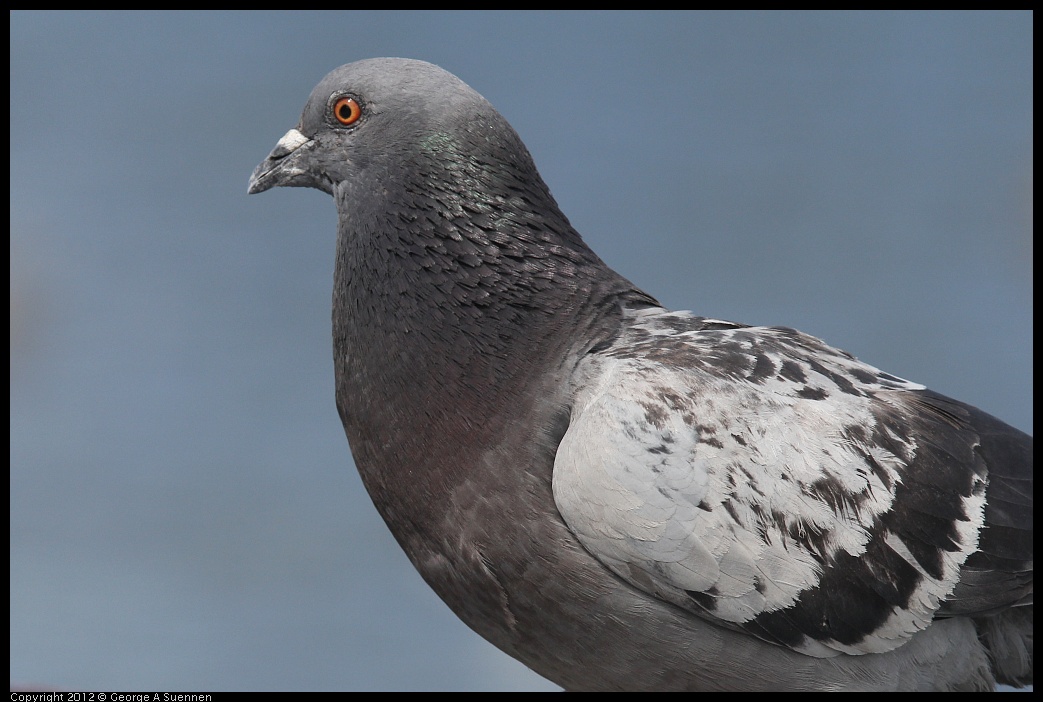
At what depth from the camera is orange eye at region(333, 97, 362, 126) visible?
12.0 feet

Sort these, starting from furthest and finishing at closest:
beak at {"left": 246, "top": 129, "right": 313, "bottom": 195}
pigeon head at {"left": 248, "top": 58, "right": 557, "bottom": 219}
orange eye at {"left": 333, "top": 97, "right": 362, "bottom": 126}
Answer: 1. beak at {"left": 246, "top": 129, "right": 313, "bottom": 195}
2. orange eye at {"left": 333, "top": 97, "right": 362, "bottom": 126}
3. pigeon head at {"left": 248, "top": 58, "right": 557, "bottom": 219}

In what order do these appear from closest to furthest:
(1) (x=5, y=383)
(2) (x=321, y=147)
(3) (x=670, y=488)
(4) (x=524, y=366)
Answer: (3) (x=670, y=488) → (4) (x=524, y=366) → (2) (x=321, y=147) → (1) (x=5, y=383)

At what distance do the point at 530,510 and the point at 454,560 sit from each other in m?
0.31

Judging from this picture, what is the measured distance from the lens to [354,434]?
343cm

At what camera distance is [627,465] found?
9.94 ft

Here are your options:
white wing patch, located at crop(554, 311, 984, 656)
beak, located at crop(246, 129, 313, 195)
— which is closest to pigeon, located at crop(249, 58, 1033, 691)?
white wing patch, located at crop(554, 311, 984, 656)

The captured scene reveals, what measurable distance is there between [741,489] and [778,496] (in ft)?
0.39

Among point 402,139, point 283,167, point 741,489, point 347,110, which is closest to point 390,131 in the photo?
point 402,139

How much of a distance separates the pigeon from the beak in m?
0.30

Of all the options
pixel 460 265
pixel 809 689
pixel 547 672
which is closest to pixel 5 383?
pixel 460 265

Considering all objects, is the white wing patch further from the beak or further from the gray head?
the beak

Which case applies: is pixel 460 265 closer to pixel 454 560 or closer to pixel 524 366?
pixel 524 366
